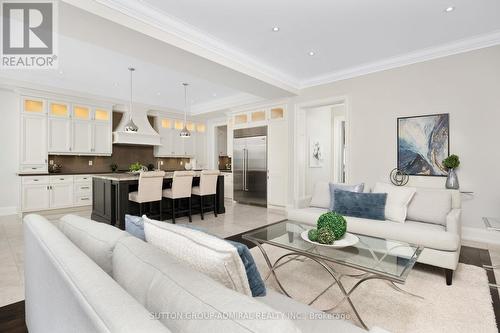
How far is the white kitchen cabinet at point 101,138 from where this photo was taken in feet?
20.0

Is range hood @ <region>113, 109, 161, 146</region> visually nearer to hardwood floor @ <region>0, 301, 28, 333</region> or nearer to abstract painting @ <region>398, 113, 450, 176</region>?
hardwood floor @ <region>0, 301, 28, 333</region>

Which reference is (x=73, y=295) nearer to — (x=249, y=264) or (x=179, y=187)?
(x=249, y=264)

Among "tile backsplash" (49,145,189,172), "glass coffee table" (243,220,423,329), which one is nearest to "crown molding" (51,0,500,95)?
"glass coffee table" (243,220,423,329)

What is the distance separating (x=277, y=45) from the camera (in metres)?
3.70

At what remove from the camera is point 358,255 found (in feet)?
6.04

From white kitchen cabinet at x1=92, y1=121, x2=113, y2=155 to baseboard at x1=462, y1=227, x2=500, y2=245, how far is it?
296 inches

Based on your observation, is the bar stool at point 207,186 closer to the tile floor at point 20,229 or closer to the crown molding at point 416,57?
the tile floor at point 20,229

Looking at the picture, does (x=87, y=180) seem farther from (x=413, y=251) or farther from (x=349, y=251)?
(x=413, y=251)

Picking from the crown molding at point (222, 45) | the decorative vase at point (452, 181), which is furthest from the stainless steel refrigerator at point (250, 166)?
the decorative vase at point (452, 181)

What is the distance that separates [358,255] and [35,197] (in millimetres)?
6157

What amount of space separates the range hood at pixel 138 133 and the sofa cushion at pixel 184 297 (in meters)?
6.23

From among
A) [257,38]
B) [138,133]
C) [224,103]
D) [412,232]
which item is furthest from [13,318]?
[224,103]

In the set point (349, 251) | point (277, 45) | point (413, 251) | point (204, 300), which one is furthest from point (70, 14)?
point (413, 251)

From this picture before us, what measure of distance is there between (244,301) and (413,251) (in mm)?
1843
